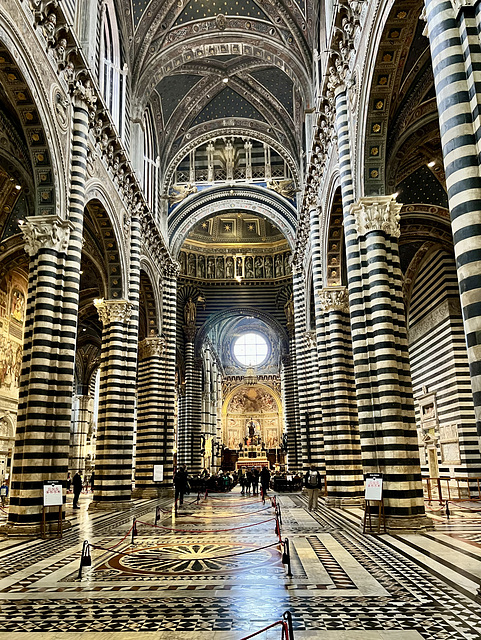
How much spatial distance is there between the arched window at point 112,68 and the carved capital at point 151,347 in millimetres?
11039

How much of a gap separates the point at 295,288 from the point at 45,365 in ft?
63.6

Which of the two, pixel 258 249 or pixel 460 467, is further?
pixel 258 249

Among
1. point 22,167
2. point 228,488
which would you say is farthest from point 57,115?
point 228,488

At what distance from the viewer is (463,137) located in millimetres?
7141

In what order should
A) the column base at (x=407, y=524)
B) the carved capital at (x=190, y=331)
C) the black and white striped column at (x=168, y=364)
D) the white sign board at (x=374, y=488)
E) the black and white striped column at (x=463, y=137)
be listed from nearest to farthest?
the black and white striped column at (x=463, y=137) < the white sign board at (x=374, y=488) < the column base at (x=407, y=524) < the black and white striped column at (x=168, y=364) < the carved capital at (x=190, y=331)

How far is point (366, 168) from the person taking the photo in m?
14.5

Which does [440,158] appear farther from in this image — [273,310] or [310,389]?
[273,310]

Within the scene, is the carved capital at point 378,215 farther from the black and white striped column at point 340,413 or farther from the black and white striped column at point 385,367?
the black and white striped column at point 340,413

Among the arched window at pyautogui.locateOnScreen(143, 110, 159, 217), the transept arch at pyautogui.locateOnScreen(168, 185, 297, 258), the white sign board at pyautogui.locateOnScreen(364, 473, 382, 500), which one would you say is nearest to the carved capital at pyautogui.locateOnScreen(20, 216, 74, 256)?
the white sign board at pyautogui.locateOnScreen(364, 473, 382, 500)

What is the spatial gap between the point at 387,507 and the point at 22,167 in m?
13.8

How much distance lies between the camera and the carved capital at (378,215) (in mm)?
13758

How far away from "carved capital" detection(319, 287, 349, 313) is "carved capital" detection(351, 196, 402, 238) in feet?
20.5

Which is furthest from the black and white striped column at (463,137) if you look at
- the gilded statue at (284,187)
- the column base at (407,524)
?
A: the gilded statue at (284,187)

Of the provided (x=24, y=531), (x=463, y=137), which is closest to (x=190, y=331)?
(x=24, y=531)
